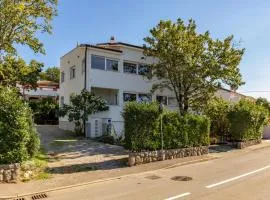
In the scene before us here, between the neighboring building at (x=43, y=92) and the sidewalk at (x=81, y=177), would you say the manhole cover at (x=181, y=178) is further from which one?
the neighboring building at (x=43, y=92)

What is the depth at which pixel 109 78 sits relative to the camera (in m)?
29.2

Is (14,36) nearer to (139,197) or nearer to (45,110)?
(139,197)

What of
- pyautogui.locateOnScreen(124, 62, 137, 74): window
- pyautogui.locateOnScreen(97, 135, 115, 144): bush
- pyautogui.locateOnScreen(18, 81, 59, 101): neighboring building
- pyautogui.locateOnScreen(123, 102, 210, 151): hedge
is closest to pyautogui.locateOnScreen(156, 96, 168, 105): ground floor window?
pyautogui.locateOnScreen(124, 62, 137, 74): window

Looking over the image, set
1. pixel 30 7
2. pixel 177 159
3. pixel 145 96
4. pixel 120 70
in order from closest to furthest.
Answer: pixel 30 7, pixel 177 159, pixel 120 70, pixel 145 96

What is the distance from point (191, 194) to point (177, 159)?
822cm

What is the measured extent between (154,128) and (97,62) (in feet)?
38.6

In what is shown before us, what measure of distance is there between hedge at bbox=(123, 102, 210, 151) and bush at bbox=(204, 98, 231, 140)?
26.0 ft

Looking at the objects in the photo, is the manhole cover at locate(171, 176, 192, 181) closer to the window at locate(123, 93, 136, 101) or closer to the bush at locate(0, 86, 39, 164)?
the bush at locate(0, 86, 39, 164)

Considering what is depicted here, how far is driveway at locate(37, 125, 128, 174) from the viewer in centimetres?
1627

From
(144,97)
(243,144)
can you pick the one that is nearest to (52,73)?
(144,97)

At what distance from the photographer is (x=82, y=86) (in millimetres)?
28578

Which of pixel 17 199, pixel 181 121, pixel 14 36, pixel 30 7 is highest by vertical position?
pixel 30 7

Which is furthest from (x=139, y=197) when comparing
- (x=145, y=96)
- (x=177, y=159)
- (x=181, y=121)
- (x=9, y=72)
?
(x=145, y=96)

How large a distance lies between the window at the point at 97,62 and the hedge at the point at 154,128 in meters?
10.1
